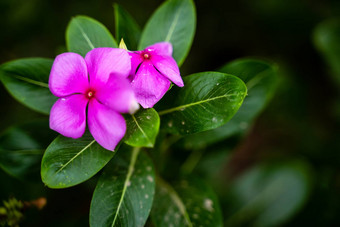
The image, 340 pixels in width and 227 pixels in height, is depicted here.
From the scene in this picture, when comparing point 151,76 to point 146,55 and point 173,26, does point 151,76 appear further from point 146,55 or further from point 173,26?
point 173,26

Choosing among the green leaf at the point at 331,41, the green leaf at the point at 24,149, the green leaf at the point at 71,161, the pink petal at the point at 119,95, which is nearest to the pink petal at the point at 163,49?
the pink petal at the point at 119,95

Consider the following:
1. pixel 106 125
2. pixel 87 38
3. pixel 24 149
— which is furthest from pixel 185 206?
pixel 87 38

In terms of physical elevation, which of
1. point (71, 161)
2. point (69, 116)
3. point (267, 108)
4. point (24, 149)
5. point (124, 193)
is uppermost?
point (69, 116)

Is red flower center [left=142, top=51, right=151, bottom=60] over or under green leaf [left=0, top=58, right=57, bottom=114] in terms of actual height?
over

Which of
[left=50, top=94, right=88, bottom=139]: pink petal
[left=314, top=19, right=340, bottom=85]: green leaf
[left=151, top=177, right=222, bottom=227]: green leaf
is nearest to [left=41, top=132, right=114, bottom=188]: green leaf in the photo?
[left=50, top=94, right=88, bottom=139]: pink petal

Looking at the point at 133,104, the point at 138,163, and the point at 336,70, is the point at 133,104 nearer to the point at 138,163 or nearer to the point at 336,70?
the point at 138,163

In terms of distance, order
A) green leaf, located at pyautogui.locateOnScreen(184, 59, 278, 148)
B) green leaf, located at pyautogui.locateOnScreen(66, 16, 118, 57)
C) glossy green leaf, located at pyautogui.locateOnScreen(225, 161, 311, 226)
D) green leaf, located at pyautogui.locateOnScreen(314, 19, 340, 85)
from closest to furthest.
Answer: green leaf, located at pyautogui.locateOnScreen(66, 16, 118, 57) < green leaf, located at pyautogui.locateOnScreen(184, 59, 278, 148) < glossy green leaf, located at pyautogui.locateOnScreen(225, 161, 311, 226) < green leaf, located at pyautogui.locateOnScreen(314, 19, 340, 85)

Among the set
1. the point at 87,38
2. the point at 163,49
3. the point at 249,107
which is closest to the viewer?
the point at 163,49

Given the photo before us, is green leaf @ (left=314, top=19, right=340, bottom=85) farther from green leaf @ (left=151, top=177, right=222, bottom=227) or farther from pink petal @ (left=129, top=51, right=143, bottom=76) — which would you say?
pink petal @ (left=129, top=51, right=143, bottom=76)
